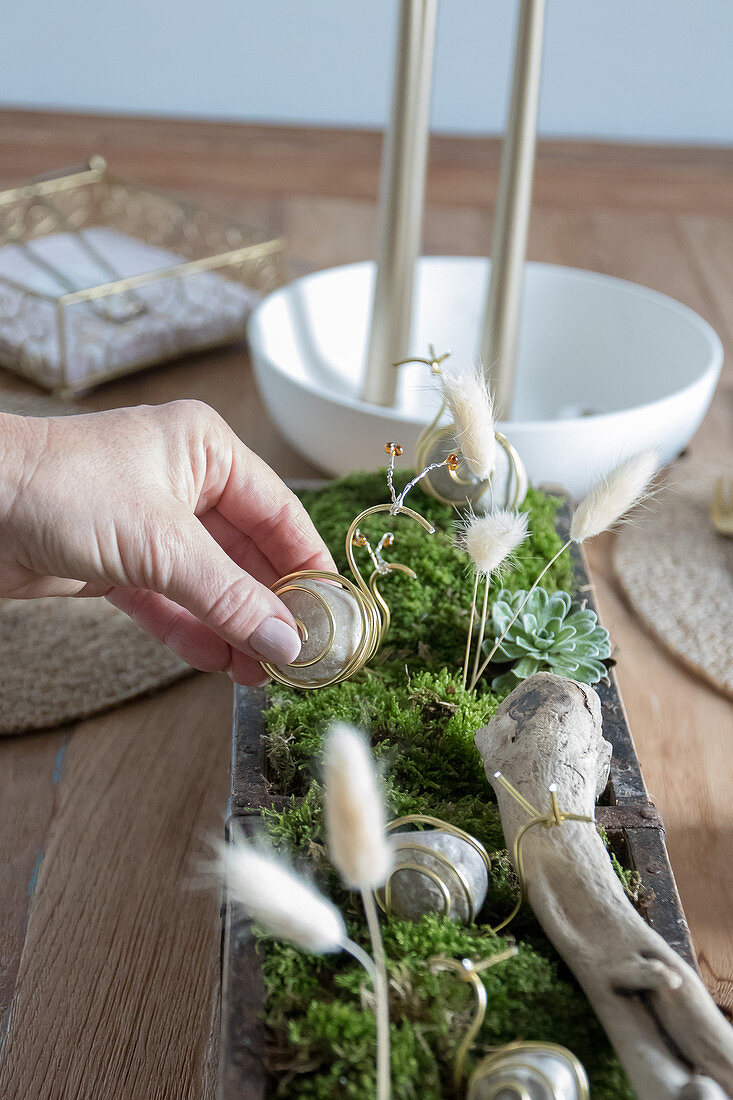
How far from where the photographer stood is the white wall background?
1.56 meters

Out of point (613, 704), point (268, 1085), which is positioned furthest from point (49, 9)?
point (268, 1085)

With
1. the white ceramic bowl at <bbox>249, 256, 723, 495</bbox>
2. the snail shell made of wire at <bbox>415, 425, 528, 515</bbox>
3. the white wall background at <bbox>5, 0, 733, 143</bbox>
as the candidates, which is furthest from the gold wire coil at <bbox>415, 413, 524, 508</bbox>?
the white wall background at <bbox>5, 0, 733, 143</bbox>

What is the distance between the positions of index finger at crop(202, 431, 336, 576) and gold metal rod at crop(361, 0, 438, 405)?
0.28 meters

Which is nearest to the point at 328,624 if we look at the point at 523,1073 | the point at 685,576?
the point at 523,1073

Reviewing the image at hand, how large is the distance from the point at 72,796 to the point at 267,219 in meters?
Answer: 0.98

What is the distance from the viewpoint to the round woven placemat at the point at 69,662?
609mm

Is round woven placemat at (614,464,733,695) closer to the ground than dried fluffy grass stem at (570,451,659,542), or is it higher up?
closer to the ground

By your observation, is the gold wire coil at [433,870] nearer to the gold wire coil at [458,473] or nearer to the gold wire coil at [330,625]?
the gold wire coil at [330,625]

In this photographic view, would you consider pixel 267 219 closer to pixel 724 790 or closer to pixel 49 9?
pixel 49 9

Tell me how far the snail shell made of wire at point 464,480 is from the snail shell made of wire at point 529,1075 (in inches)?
12.7

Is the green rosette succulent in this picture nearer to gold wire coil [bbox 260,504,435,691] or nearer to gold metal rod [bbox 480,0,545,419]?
gold wire coil [bbox 260,504,435,691]

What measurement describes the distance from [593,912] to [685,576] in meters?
0.43

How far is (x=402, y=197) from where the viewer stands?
30.1 inches

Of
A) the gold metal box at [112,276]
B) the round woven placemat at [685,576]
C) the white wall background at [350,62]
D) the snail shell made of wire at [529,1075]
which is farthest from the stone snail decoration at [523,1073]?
the white wall background at [350,62]
